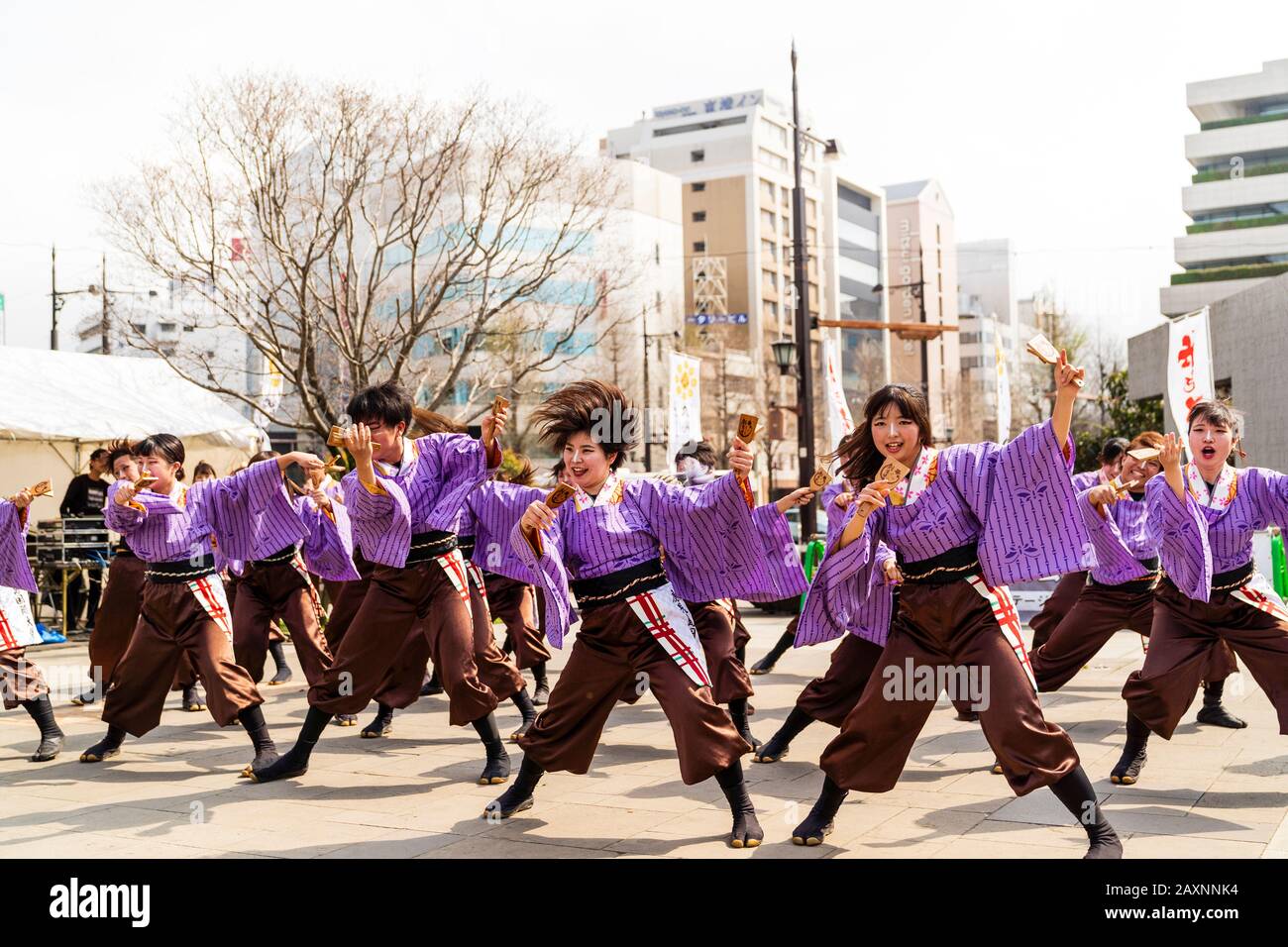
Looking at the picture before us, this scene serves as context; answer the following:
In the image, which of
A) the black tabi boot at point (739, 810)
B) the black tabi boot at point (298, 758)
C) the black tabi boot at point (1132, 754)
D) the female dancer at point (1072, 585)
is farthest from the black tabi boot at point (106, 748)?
the female dancer at point (1072, 585)

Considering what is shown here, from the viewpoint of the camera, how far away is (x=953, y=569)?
442cm

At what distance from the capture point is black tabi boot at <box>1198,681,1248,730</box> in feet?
22.5

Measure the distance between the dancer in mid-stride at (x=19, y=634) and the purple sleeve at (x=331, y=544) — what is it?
4.90 feet

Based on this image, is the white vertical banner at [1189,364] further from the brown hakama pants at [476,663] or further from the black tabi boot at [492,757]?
the black tabi boot at [492,757]

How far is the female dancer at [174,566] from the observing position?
6273 mm

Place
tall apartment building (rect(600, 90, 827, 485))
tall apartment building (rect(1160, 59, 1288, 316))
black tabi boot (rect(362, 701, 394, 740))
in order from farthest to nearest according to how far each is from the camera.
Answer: tall apartment building (rect(600, 90, 827, 485))
tall apartment building (rect(1160, 59, 1288, 316))
black tabi boot (rect(362, 701, 394, 740))

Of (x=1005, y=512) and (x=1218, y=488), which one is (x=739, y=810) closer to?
(x=1005, y=512)

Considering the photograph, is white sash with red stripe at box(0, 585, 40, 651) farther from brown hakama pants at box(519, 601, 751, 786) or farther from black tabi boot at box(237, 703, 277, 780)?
brown hakama pants at box(519, 601, 751, 786)

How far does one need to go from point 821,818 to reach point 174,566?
144 inches

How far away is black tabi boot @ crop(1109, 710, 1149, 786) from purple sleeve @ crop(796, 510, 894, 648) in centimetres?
138

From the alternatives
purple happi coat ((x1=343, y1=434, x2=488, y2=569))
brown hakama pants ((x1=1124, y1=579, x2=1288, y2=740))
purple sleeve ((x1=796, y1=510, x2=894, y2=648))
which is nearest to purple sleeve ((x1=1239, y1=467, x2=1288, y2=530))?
brown hakama pants ((x1=1124, y1=579, x2=1288, y2=740))

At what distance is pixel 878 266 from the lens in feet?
251
